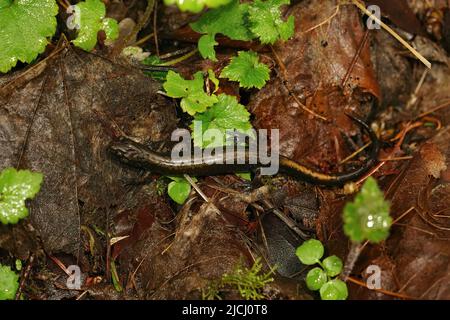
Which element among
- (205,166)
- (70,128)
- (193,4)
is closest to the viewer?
(193,4)

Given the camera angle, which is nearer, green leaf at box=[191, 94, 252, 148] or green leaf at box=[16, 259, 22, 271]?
green leaf at box=[16, 259, 22, 271]

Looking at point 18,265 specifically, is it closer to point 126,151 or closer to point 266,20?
point 126,151

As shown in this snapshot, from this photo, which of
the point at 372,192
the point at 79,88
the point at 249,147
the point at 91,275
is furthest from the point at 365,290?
the point at 79,88

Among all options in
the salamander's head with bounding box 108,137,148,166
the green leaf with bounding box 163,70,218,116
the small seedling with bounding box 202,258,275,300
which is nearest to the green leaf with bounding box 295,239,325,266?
the small seedling with bounding box 202,258,275,300

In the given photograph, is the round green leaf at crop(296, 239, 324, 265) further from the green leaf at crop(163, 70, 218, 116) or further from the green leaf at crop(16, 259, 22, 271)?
the green leaf at crop(16, 259, 22, 271)

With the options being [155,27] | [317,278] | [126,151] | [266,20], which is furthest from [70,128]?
[317,278]

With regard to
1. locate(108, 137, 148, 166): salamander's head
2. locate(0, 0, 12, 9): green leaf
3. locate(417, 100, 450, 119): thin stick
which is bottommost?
locate(108, 137, 148, 166): salamander's head

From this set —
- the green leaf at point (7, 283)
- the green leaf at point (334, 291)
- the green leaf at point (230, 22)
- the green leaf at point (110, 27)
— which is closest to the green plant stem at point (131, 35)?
the green leaf at point (110, 27)

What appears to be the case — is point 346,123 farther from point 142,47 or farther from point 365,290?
point 142,47
